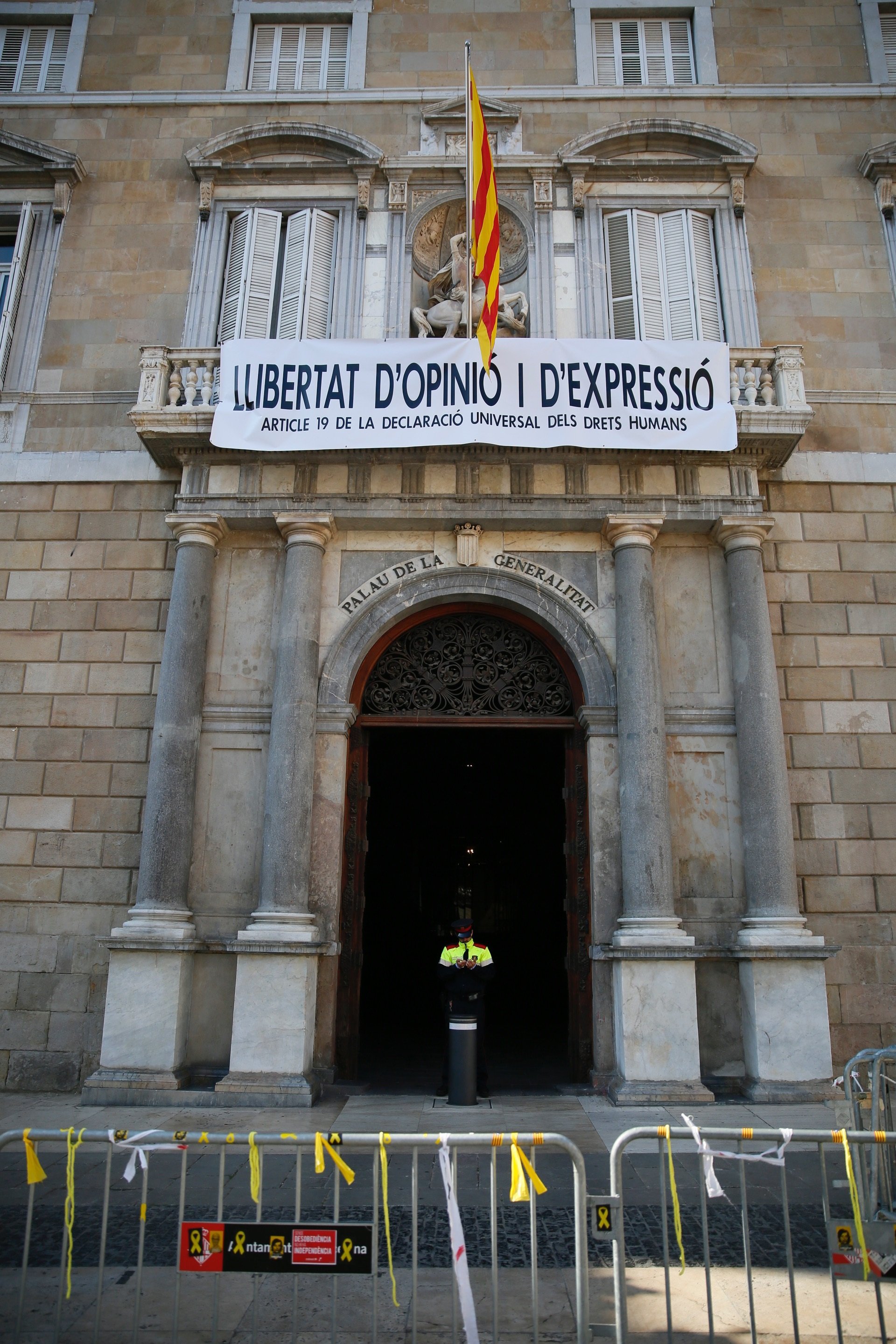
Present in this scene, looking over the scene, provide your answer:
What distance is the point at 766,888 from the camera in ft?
34.3

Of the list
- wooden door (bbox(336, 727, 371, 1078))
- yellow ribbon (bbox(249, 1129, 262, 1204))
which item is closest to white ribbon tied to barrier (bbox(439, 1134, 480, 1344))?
yellow ribbon (bbox(249, 1129, 262, 1204))

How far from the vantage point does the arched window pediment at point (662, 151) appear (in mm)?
13688

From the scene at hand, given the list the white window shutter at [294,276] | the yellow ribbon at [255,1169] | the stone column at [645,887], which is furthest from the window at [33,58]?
the yellow ribbon at [255,1169]

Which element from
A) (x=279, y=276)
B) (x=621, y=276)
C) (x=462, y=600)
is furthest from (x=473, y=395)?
(x=279, y=276)

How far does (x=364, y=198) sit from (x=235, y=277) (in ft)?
7.18

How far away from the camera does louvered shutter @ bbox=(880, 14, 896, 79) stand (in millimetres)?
14422

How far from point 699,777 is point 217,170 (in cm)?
1106

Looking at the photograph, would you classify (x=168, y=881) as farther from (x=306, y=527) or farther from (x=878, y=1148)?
(x=878, y=1148)

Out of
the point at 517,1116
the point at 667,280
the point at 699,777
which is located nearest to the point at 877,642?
the point at 699,777

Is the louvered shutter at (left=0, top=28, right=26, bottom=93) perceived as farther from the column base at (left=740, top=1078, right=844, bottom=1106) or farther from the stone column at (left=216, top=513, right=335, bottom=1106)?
the column base at (left=740, top=1078, right=844, bottom=1106)

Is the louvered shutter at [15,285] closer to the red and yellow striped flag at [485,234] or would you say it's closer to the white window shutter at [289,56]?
the white window shutter at [289,56]

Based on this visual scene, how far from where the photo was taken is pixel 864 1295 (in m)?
4.95

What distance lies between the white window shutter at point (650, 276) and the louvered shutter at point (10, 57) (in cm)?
1019

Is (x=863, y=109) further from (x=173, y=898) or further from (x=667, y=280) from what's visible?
(x=173, y=898)
